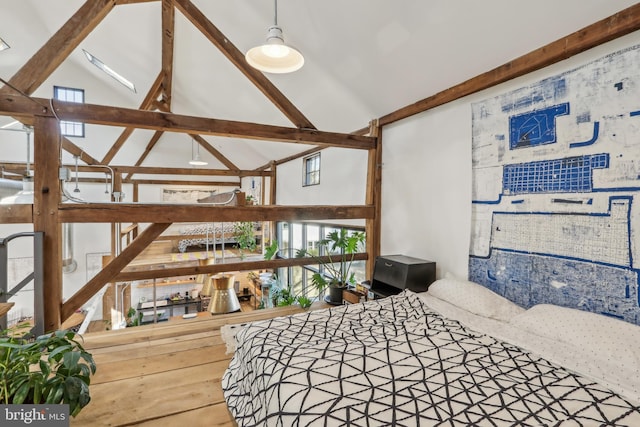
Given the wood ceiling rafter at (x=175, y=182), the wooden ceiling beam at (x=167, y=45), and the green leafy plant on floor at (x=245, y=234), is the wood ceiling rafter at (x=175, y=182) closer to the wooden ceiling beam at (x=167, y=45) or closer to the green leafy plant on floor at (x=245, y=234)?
the green leafy plant on floor at (x=245, y=234)

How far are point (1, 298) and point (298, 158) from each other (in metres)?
4.99

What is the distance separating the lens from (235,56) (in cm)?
380

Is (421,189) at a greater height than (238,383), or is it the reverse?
(421,189)

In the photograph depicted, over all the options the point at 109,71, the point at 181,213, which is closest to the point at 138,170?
the point at 109,71

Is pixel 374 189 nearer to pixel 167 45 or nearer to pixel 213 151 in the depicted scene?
pixel 167 45

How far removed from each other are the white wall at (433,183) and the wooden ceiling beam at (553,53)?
0.08 m

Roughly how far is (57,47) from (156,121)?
1.33 meters

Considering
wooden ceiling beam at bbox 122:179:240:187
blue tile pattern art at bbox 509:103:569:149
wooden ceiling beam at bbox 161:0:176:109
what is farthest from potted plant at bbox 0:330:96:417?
wooden ceiling beam at bbox 122:179:240:187

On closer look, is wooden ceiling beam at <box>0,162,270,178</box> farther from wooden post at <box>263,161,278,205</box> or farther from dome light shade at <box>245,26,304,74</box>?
dome light shade at <box>245,26,304,74</box>

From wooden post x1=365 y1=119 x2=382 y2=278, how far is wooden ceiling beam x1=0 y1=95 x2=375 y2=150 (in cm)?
24

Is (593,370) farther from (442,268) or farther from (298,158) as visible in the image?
(298,158)

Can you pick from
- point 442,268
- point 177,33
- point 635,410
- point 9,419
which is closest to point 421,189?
point 442,268

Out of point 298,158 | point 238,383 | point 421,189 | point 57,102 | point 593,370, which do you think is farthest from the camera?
point 298,158

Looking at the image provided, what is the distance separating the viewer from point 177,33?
4.12 m
